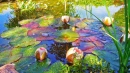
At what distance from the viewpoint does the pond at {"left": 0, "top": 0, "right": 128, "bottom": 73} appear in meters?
2.67

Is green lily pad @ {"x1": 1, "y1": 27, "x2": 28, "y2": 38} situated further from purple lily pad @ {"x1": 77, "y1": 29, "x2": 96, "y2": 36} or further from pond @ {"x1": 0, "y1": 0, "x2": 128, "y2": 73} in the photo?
purple lily pad @ {"x1": 77, "y1": 29, "x2": 96, "y2": 36}

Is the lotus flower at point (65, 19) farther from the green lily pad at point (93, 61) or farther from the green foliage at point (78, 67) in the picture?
the green foliage at point (78, 67)

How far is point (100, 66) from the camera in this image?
8.00 ft

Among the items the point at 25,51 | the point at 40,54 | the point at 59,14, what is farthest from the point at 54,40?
the point at 59,14

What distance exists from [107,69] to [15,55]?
1.20 metres

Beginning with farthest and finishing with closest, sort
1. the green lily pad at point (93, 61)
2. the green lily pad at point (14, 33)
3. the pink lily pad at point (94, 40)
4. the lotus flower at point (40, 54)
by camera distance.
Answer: the green lily pad at point (14, 33) → the pink lily pad at point (94, 40) → the lotus flower at point (40, 54) → the green lily pad at point (93, 61)

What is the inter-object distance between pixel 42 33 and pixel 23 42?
43 centimetres

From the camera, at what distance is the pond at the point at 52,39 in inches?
105

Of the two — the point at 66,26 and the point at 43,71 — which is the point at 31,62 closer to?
the point at 43,71

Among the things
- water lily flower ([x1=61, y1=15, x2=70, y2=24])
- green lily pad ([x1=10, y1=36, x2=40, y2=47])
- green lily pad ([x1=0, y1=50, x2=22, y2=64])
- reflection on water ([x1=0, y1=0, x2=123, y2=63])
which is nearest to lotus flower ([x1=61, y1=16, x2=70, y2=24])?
water lily flower ([x1=61, y1=15, x2=70, y2=24])

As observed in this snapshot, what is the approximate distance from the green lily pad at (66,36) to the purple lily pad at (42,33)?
0.12 metres

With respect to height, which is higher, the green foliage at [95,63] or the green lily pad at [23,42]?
the green lily pad at [23,42]

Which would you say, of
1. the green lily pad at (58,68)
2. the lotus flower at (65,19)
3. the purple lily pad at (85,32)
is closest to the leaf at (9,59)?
the green lily pad at (58,68)

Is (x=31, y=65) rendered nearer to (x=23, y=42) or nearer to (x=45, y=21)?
(x=23, y=42)
